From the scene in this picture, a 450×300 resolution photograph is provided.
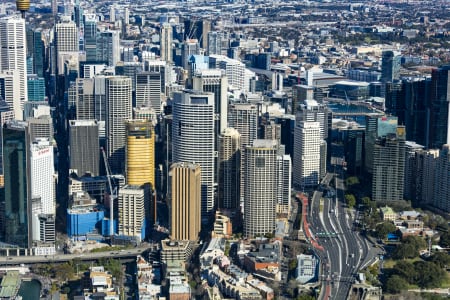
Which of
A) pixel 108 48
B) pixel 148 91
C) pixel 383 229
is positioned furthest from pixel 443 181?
pixel 108 48

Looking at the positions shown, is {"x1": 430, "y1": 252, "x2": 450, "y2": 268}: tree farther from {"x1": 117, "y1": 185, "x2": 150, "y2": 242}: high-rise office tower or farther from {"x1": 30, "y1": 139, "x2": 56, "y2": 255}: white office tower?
{"x1": 30, "y1": 139, "x2": 56, "y2": 255}: white office tower

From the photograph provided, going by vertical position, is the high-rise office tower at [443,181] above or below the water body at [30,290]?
above

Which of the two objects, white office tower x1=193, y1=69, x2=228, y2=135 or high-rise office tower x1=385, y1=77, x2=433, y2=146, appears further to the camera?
high-rise office tower x1=385, y1=77, x2=433, y2=146

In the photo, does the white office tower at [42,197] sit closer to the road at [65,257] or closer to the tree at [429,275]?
the road at [65,257]

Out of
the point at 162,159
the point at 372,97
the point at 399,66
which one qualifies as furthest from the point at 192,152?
the point at 399,66

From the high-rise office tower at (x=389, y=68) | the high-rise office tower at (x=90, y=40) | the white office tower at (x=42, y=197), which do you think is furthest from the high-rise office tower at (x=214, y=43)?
the white office tower at (x=42, y=197)

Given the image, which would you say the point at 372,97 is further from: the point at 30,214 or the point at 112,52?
the point at 30,214

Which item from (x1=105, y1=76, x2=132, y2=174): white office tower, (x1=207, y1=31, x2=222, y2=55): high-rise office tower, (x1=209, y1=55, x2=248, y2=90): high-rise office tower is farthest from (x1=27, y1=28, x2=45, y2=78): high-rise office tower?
(x1=105, y1=76, x2=132, y2=174): white office tower
